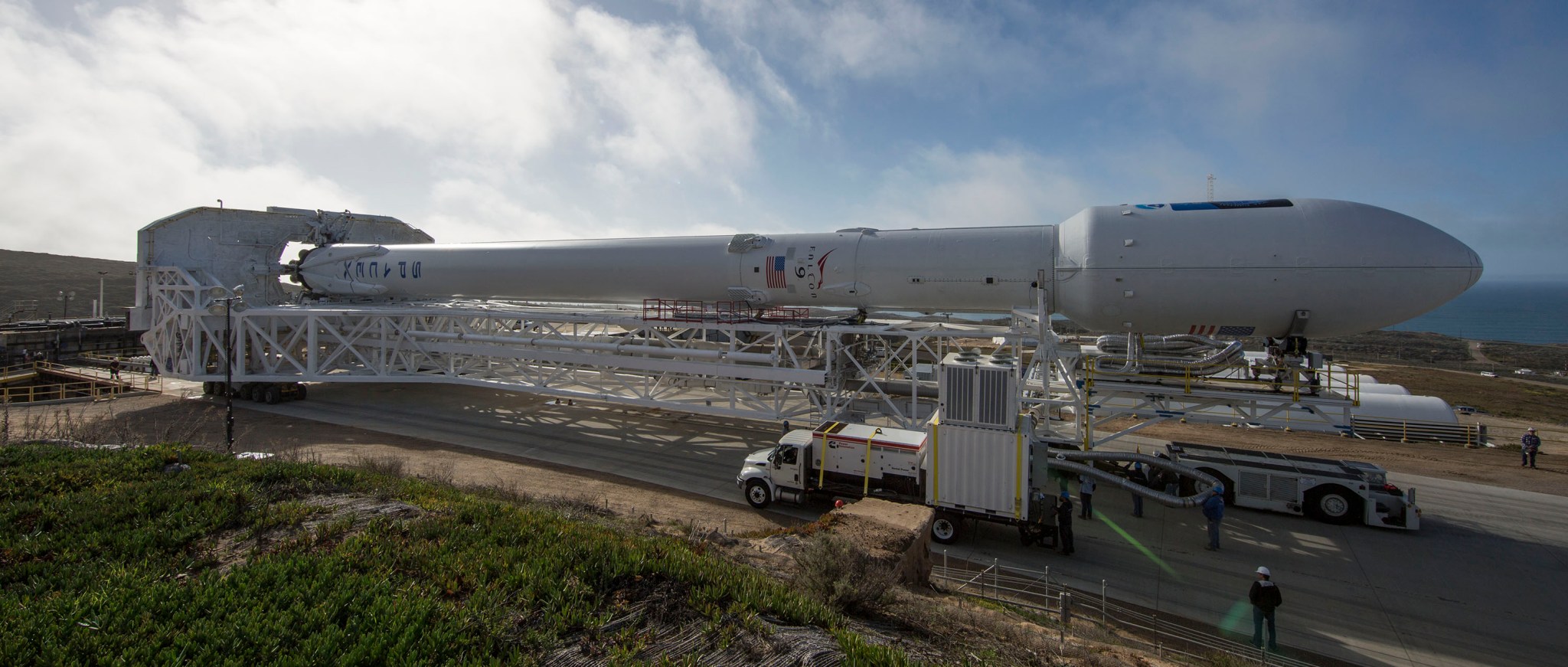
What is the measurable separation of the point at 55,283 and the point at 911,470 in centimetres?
11450

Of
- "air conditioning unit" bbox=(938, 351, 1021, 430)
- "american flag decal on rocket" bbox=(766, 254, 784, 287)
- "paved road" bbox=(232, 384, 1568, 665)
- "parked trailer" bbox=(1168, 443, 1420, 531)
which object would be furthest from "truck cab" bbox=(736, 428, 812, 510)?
"parked trailer" bbox=(1168, 443, 1420, 531)

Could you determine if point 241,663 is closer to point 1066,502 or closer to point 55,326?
point 1066,502

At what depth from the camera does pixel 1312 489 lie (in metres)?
12.7

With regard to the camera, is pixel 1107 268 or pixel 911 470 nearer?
pixel 911 470

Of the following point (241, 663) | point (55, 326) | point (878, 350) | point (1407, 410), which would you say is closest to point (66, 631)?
point (241, 663)

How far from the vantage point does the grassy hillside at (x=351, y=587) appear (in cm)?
462

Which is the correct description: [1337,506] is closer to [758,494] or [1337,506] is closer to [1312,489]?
[1312,489]

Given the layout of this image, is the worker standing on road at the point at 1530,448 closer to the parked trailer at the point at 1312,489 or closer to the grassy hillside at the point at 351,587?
the parked trailer at the point at 1312,489

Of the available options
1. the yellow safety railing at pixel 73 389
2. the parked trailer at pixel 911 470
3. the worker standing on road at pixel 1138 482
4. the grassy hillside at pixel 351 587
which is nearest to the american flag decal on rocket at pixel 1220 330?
the worker standing on road at pixel 1138 482

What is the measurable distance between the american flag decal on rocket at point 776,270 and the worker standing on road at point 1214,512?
9906 millimetres

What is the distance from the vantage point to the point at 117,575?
5.48 meters

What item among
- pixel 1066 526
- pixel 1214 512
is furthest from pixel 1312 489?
pixel 1066 526

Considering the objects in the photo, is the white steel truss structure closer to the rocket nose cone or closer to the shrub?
the shrub

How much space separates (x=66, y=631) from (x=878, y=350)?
1480 centimetres
